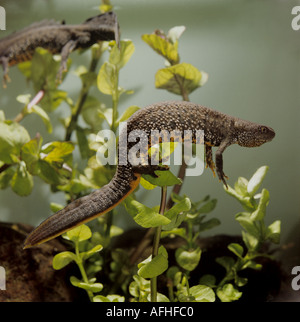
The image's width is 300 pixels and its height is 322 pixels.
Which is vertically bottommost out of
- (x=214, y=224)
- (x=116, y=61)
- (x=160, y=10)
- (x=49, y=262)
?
(x=49, y=262)

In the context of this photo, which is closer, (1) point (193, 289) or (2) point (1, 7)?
(1) point (193, 289)

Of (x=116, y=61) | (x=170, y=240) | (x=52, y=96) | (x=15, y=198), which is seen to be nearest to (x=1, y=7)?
(x=52, y=96)

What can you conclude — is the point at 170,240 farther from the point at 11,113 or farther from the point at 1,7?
the point at 1,7

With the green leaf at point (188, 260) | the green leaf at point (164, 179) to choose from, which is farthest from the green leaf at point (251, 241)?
the green leaf at point (164, 179)

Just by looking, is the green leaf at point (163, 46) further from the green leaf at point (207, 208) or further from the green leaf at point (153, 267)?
the green leaf at point (153, 267)

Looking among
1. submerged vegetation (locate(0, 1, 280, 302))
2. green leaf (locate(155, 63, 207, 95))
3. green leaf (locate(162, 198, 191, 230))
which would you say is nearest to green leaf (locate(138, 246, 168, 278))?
submerged vegetation (locate(0, 1, 280, 302))

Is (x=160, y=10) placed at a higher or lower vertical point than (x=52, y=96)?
higher
